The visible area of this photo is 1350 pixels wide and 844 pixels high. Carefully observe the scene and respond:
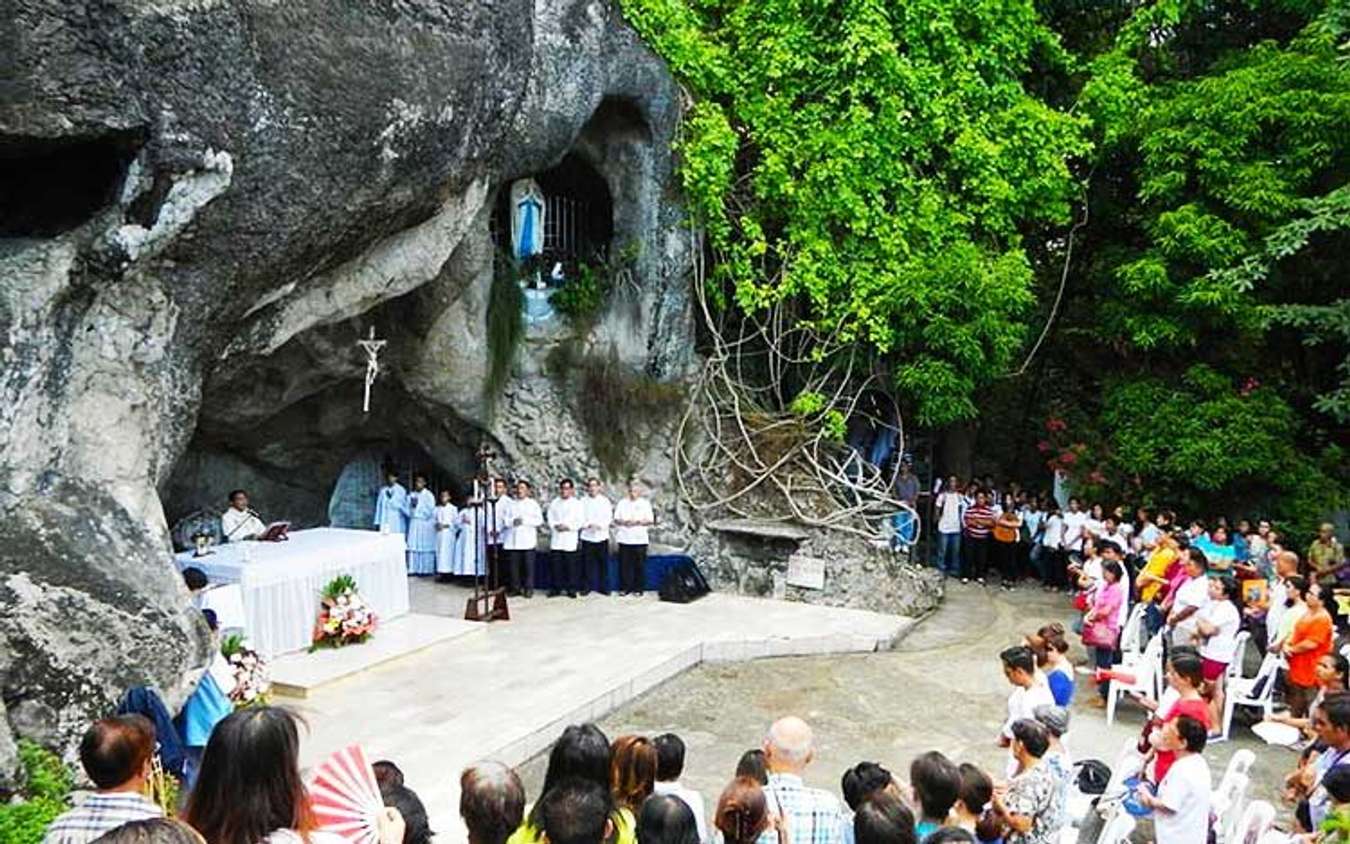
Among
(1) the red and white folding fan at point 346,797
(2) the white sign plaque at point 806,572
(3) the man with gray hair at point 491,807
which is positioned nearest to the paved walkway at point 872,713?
(2) the white sign plaque at point 806,572

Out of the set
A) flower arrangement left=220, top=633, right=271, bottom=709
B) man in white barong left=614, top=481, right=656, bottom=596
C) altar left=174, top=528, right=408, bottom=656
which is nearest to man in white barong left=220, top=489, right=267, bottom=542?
altar left=174, top=528, right=408, bottom=656

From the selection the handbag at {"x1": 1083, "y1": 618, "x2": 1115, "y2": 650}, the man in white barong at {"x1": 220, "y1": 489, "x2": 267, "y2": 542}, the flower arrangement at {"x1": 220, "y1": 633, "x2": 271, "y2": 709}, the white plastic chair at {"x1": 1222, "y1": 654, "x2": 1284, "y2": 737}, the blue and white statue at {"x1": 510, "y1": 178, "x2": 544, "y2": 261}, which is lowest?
the white plastic chair at {"x1": 1222, "y1": 654, "x2": 1284, "y2": 737}

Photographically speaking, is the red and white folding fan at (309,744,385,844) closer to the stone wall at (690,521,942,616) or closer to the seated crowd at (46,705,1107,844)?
the seated crowd at (46,705,1107,844)

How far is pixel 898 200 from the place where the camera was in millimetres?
15172

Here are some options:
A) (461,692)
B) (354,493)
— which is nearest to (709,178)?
(354,493)

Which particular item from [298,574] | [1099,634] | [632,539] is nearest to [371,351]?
[298,574]

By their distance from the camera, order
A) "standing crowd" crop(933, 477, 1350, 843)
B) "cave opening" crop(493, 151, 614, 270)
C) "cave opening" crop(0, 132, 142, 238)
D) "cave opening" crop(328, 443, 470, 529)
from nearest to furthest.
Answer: "standing crowd" crop(933, 477, 1350, 843), "cave opening" crop(0, 132, 142, 238), "cave opening" crop(493, 151, 614, 270), "cave opening" crop(328, 443, 470, 529)

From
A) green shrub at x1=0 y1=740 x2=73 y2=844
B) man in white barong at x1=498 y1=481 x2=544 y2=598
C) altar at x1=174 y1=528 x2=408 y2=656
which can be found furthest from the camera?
man in white barong at x1=498 y1=481 x2=544 y2=598

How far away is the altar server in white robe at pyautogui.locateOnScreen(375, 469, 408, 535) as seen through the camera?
14.6 meters

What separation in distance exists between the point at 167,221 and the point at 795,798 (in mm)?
5568

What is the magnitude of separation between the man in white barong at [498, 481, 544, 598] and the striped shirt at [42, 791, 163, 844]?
980 cm

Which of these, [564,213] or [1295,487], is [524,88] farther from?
[1295,487]

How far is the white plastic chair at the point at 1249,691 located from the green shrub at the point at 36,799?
8591 millimetres

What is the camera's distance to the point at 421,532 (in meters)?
14.6
